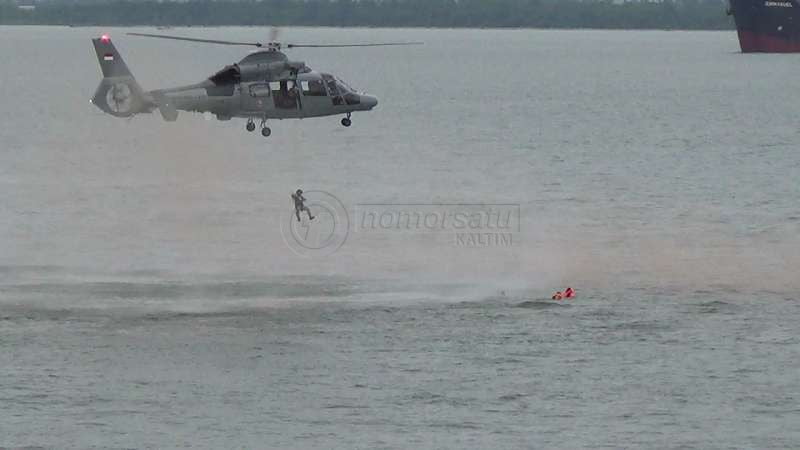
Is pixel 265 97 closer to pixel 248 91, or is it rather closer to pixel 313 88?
pixel 248 91

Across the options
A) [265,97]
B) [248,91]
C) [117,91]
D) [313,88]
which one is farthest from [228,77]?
[117,91]

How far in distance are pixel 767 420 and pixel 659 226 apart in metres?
53.3

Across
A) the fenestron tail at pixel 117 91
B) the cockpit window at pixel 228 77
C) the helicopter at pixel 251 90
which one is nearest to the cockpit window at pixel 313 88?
the helicopter at pixel 251 90

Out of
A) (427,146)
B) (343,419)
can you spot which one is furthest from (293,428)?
(427,146)

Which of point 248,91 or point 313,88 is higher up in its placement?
point 313,88

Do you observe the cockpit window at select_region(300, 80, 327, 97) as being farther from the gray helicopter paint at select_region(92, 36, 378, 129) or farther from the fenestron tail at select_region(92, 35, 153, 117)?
the fenestron tail at select_region(92, 35, 153, 117)

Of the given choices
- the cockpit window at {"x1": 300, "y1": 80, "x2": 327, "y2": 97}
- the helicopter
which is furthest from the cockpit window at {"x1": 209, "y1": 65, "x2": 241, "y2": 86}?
the cockpit window at {"x1": 300, "y1": 80, "x2": 327, "y2": 97}

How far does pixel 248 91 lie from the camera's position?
2793 inches

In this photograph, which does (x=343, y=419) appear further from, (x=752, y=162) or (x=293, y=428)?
(x=752, y=162)

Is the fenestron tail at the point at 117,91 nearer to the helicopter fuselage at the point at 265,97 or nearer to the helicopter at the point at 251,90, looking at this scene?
the helicopter at the point at 251,90

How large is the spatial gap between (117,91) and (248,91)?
5.02 m

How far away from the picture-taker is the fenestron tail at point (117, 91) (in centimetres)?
6938

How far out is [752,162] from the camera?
6565 inches

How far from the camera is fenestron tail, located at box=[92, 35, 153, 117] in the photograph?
69375 mm
